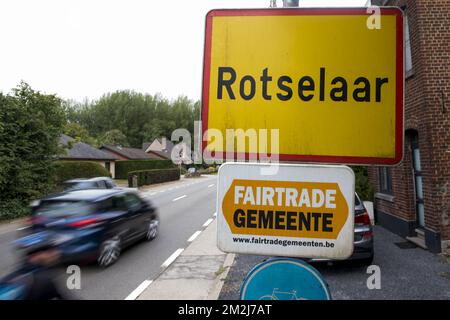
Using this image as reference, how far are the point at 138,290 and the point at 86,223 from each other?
1.96 meters

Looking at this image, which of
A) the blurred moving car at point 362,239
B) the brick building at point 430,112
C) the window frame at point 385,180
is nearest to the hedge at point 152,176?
the window frame at point 385,180

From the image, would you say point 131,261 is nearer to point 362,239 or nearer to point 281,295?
point 362,239

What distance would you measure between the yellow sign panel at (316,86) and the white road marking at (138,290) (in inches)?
154

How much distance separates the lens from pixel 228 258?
21.6ft

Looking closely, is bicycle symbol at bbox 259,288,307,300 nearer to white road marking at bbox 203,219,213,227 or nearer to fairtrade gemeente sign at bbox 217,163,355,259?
fairtrade gemeente sign at bbox 217,163,355,259

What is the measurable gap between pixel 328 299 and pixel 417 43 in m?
7.42

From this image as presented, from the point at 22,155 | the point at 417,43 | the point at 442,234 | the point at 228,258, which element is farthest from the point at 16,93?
the point at 442,234

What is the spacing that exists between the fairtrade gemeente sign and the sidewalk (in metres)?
3.44

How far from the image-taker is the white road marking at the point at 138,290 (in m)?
4.44

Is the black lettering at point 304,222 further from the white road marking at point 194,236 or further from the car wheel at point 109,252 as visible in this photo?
the white road marking at point 194,236

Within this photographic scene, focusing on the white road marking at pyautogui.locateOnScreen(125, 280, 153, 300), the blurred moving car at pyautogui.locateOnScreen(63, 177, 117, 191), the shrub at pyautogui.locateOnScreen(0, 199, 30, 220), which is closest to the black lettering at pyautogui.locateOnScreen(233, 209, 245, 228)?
the white road marking at pyautogui.locateOnScreen(125, 280, 153, 300)

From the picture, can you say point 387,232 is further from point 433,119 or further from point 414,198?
point 433,119

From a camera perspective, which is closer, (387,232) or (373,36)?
(373,36)

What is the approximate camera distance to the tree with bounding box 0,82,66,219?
37.9 feet
